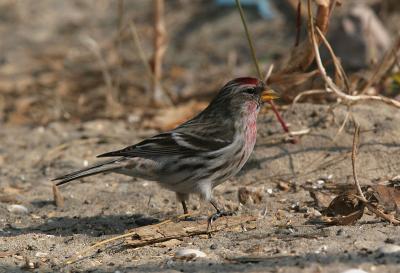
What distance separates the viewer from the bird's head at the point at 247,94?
5.24 m

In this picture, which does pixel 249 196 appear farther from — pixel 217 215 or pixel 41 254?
pixel 41 254

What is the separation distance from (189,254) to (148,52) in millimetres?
6270

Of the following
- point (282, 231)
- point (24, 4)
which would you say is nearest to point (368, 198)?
point (282, 231)

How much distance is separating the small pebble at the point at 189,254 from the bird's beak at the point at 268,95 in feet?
4.80

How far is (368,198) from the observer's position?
465 cm

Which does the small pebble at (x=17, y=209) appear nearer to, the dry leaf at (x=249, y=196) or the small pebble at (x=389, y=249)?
the dry leaf at (x=249, y=196)

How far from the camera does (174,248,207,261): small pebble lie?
4035mm

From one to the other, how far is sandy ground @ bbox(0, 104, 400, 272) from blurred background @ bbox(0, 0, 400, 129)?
51 cm

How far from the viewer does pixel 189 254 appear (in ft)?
13.4

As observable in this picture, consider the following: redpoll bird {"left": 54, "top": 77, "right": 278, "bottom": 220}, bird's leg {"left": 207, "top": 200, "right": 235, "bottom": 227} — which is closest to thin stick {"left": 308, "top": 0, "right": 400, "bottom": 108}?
redpoll bird {"left": 54, "top": 77, "right": 278, "bottom": 220}

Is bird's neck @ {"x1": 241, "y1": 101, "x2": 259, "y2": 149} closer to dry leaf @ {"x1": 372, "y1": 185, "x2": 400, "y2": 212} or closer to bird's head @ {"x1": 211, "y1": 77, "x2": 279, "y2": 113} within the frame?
bird's head @ {"x1": 211, "y1": 77, "x2": 279, "y2": 113}

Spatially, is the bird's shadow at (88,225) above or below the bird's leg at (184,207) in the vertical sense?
below

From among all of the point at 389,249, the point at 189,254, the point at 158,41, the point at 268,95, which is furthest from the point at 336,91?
the point at 158,41

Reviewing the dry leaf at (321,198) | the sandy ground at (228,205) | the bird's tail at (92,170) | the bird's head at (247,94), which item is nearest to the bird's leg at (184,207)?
the sandy ground at (228,205)
